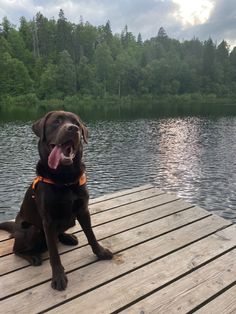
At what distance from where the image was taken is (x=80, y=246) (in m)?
3.85

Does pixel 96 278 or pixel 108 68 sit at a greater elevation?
pixel 108 68

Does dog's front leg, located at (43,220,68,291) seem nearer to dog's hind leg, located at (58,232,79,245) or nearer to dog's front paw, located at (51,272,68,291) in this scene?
dog's front paw, located at (51,272,68,291)

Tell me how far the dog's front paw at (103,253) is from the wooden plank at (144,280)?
16.0 inches

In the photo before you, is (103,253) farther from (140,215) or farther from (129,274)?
(140,215)

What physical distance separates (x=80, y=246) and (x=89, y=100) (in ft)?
227

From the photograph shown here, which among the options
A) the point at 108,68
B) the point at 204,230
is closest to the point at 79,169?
the point at 204,230

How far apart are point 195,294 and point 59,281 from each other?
4.58 feet

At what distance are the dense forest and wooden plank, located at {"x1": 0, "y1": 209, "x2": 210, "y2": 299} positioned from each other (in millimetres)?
64294

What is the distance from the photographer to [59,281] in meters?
3.01

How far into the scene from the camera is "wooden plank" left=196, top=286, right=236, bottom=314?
2.72 metres

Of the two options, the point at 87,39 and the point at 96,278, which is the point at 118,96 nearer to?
the point at 87,39

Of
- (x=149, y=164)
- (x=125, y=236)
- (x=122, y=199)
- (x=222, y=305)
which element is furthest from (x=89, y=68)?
(x=222, y=305)

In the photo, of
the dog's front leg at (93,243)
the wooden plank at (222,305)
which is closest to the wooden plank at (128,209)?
the dog's front leg at (93,243)

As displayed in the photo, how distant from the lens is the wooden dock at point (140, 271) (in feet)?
9.18
